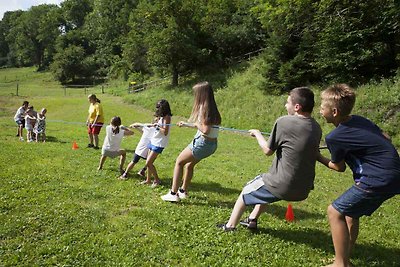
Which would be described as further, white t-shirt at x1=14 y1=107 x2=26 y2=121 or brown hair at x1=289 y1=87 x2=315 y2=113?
white t-shirt at x1=14 y1=107 x2=26 y2=121

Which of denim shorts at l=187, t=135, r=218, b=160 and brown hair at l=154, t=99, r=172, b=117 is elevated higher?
brown hair at l=154, t=99, r=172, b=117

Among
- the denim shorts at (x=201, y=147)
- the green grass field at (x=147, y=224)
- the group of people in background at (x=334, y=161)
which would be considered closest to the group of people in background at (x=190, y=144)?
the denim shorts at (x=201, y=147)

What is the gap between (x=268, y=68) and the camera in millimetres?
23422

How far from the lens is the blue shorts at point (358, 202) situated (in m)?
3.78

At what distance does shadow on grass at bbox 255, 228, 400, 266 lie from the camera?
4734 mm

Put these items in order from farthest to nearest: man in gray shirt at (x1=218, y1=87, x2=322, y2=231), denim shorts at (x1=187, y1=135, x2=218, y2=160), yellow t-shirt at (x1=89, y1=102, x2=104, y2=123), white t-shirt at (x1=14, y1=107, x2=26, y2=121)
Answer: white t-shirt at (x1=14, y1=107, x2=26, y2=121), yellow t-shirt at (x1=89, y1=102, x2=104, y2=123), denim shorts at (x1=187, y1=135, x2=218, y2=160), man in gray shirt at (x1=218, y1=87, x2=322, y2=231)

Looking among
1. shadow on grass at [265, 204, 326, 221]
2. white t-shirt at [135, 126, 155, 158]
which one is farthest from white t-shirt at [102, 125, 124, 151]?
shadow on grass at [265, 204, 326, 221]

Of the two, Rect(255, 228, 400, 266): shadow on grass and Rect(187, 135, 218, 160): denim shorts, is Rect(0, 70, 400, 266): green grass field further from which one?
Rect(187, 135, 218, 160): denim shorts

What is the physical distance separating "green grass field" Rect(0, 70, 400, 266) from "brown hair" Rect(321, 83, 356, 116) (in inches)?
85.2

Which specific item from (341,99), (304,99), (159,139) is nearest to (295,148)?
(304,99)

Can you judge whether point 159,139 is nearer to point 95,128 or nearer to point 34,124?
point 95,128

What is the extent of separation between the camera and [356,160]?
12.8 ft

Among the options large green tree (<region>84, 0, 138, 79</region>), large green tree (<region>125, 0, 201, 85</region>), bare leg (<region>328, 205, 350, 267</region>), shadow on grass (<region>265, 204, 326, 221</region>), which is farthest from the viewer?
large green tree (<region>84, 0, 138, 79</region>)

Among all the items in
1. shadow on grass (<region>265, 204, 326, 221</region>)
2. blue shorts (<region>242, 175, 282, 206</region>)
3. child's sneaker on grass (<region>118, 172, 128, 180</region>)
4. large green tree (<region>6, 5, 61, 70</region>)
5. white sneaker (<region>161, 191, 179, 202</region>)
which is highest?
large green tree (<region>6, 5, 61, 70</region>)
